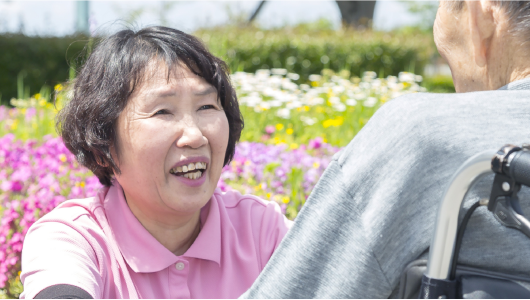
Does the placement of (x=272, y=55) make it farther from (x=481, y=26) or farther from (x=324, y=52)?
(x=481, y=26)

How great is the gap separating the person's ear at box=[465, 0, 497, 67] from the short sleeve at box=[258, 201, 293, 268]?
86 cm

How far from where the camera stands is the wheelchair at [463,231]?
82 cm

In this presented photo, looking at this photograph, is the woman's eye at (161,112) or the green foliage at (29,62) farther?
the green foliage at (29,62)

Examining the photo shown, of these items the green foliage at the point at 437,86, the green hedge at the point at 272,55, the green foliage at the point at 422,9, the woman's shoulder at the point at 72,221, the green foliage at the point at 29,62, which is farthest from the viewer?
the green foliage at the point at 422,9

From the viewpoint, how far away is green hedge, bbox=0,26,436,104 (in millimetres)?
10084

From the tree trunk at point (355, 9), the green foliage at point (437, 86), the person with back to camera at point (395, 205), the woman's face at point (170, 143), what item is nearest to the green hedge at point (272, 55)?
the green foliage at point (437, 86)

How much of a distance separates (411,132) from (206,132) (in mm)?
735

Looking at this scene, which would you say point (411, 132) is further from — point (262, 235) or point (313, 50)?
point (313, 50)

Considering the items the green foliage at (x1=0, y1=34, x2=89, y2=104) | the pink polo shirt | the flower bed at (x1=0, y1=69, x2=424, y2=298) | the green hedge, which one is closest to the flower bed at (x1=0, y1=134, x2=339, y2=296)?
the flower bed at (x1=0, y1=69, x2=424, y2=298)

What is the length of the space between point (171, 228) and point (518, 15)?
1147 millimetres

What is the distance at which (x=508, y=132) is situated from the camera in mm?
971

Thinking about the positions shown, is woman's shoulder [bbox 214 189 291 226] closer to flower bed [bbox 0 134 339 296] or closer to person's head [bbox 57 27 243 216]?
person's head [bbox 57 27 243 216]

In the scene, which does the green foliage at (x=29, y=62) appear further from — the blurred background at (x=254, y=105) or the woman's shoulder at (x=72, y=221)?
the woman's shoulder at (x=72, y=221)

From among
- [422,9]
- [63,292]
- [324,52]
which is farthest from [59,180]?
[422,9]
